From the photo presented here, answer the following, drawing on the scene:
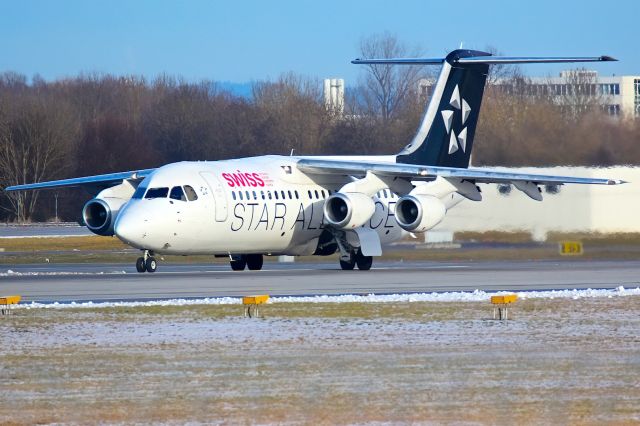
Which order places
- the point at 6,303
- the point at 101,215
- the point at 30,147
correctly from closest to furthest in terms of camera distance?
1. the point at 6,303
2. the point at 101,215
3. the point at 30,147

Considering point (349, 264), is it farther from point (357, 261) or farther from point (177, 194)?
point (177, 194)

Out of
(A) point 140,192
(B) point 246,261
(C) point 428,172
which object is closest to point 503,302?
(C) point 428,172

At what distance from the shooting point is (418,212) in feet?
101

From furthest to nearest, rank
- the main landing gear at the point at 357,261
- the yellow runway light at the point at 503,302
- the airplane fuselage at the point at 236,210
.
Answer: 1. the main landing gear at the point at 357,261
2. the airplane fuselage at the point at 236,210
3. the yellow runway light at the point at 503,302

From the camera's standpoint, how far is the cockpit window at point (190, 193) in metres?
29.7

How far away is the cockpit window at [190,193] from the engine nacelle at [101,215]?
8.47ft

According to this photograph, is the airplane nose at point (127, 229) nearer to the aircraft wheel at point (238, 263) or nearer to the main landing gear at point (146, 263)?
the main landing gear at point (146, 263)

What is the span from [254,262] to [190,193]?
4041mm

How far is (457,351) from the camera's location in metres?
15.1

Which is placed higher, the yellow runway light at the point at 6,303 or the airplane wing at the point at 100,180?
the airplane wing at the point at 100,180

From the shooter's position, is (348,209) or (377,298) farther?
(348,209)

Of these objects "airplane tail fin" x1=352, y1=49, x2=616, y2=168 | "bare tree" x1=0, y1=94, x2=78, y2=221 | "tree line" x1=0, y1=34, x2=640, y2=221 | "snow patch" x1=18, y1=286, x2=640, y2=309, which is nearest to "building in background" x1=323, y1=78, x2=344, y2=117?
"tree line" x1=0, y1=34, x2=640, y2=221

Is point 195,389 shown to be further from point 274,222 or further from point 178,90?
point 178,90

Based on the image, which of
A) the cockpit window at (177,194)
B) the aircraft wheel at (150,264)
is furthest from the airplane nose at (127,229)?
the aircraft wheel at (150,264)
